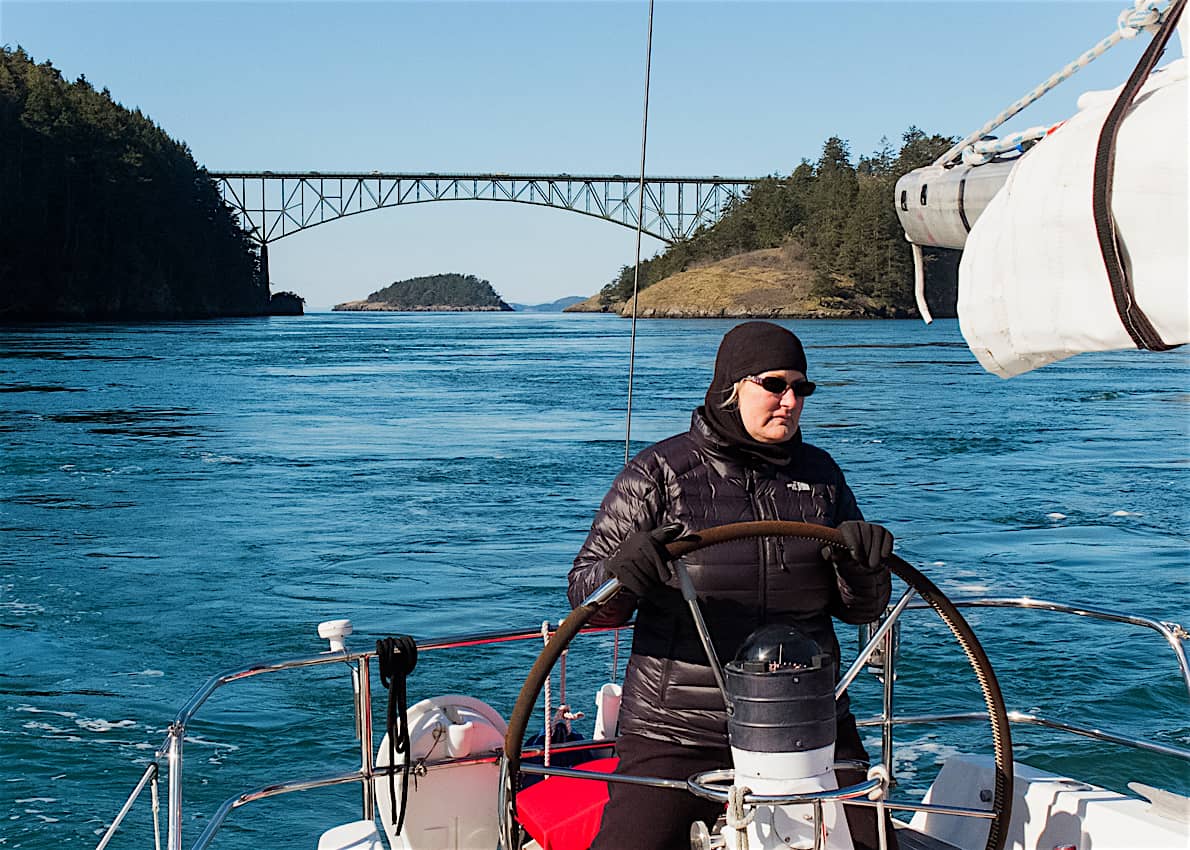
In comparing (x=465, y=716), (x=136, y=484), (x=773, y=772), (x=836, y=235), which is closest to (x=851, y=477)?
(x=136, y=484)

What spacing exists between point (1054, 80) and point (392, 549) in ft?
34.4

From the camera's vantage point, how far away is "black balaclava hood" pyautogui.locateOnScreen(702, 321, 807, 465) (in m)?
2.87

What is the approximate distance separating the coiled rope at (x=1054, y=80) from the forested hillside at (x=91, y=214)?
248ft

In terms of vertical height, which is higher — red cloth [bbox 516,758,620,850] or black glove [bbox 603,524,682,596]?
black glove [bbox 603,524,682,596]

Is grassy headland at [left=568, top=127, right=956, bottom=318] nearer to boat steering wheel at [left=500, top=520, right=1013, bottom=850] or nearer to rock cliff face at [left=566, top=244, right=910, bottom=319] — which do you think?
rock cliff face at [left=566, top=244, right=910, bottom=319]

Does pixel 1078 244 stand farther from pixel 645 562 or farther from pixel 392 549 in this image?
pixel 392 549

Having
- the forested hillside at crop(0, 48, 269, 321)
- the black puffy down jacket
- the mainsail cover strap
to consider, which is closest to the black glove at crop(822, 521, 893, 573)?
the black puffy down jacket

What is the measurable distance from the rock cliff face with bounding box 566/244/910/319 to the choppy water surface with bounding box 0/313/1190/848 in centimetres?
6901

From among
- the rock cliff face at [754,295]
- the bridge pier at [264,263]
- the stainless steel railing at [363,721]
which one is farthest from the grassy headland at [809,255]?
the stainless steel railing at [363,721]

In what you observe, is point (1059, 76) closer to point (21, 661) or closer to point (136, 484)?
point (21, 661)

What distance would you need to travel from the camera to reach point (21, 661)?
354 inches

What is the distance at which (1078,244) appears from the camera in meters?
2.15

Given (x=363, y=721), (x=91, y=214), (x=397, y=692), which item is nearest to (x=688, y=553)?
(x=397, y=692)

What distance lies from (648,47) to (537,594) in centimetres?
762
